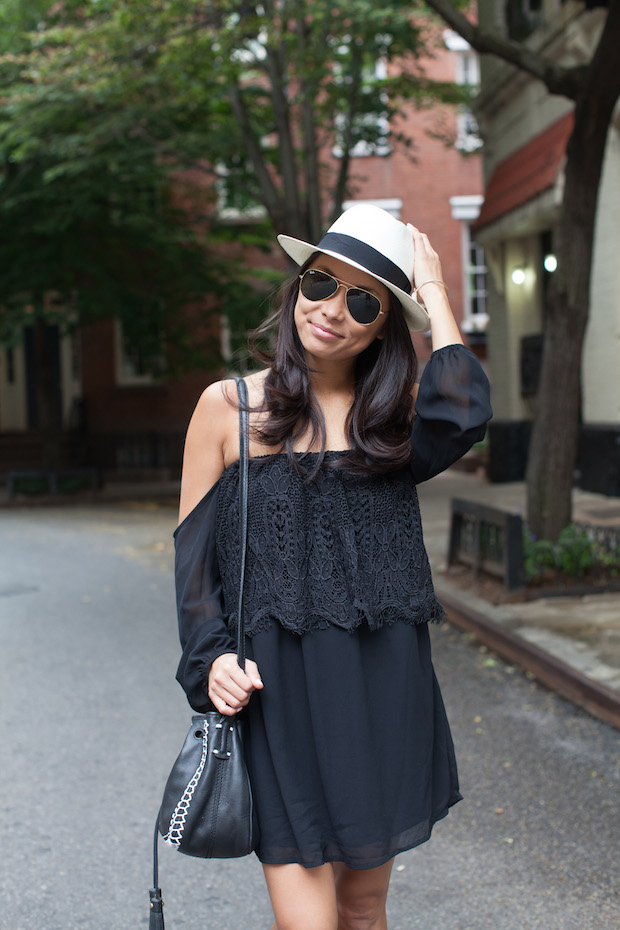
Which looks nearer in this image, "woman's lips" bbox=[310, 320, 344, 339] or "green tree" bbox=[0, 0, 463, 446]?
"woman's lips" bbox=[310, 320, 344, 339]

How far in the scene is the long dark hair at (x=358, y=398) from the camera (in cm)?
213

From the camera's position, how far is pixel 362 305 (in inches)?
84.4

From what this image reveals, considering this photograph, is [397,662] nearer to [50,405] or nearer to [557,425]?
[557,425]

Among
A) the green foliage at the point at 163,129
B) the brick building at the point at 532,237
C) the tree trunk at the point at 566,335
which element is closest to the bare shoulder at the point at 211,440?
the tree trunk at the point at 566,335

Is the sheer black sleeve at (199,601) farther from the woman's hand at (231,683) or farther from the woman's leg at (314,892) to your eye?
the woman's leg at (314,892)

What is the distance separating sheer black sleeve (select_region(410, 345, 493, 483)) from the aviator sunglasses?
0.17 m

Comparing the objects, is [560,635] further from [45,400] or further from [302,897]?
[45,400]

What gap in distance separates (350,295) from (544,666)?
421 cm

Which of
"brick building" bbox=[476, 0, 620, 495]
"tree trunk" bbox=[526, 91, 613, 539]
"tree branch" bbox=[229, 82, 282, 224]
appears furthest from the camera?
"tree branch" bbox=[229, 82, 282, 224]

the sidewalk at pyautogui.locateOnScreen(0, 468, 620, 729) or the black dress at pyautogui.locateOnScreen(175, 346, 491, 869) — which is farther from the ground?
the black dress at pyautogui.locateOnScreen(175, 346, 491, 869)

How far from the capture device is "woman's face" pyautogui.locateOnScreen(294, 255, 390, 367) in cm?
214

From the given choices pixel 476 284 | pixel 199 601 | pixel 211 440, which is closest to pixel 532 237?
pixel 476 284
